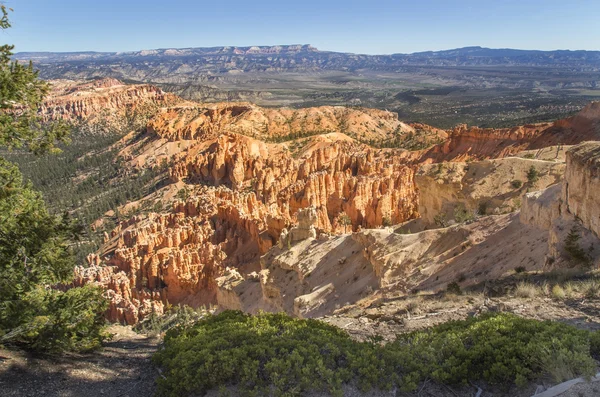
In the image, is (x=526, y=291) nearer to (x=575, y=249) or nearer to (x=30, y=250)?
(x=575, y=249)

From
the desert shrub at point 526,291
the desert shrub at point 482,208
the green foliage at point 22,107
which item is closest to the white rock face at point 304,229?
the desert shrub at point 482,208

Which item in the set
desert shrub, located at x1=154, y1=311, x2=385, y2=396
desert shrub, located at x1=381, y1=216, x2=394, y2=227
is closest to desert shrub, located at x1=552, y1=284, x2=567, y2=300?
desert shrub, located at x1=154, y1=311, x2=385, y2=396

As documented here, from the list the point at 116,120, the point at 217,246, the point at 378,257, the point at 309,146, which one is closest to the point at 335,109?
the point at 309,146

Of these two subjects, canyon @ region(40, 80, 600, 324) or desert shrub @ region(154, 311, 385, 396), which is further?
canyon @ region(40, 80, 600, 324)

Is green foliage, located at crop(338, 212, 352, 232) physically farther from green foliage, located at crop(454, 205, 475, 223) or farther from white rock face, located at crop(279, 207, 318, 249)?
green foliage, located at crop(454, 205, 475, 223)

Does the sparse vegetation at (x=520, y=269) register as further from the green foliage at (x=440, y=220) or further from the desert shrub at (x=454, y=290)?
the green foliage at (x=440, y=220)

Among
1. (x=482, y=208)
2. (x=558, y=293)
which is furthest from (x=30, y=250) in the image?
(x=482, y=208)
